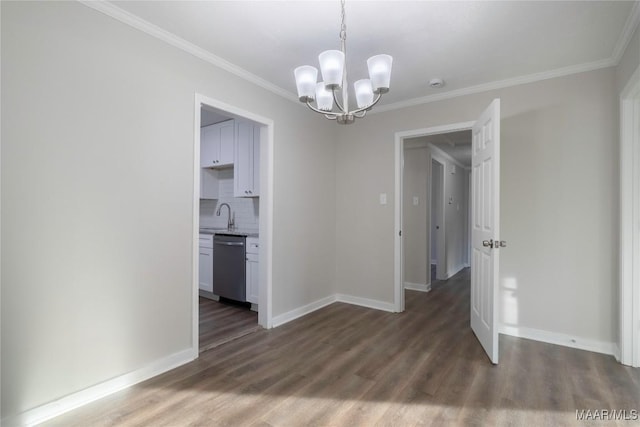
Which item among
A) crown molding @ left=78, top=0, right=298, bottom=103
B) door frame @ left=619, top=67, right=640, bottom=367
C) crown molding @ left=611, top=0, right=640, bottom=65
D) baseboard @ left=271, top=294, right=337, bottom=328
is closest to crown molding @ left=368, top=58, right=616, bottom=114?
crown molding @ left=611, top=0, right=640, bottom=65

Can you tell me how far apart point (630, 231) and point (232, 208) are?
441 centimetres

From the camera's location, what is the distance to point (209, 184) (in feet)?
16.2

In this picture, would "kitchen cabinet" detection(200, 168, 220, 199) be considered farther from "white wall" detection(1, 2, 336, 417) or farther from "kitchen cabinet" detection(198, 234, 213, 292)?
"white wall" detection(1, 2, 336, 417)

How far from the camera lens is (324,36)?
234cm

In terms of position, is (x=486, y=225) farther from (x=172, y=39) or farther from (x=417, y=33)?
(x=172, y=39)

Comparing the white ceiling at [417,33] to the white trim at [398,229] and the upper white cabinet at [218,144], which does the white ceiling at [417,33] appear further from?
the upper white cabinet at [218,144]

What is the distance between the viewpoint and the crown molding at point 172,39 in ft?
6.66

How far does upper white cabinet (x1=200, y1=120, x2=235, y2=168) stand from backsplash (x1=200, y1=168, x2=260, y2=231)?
0.36 meters

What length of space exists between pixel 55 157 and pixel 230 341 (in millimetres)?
1967

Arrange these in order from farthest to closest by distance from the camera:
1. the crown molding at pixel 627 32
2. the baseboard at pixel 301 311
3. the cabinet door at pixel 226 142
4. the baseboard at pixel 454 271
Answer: the baseboard at pixel 454 271 < the cabinet door at pixel 226 142 < the baseboard at pixel 301 311 < the crown molding at pixel 627 32

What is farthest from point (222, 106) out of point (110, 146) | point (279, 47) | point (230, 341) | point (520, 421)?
point (520, 421)

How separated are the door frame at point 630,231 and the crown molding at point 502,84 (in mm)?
395

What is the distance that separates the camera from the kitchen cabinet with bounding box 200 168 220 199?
488cm

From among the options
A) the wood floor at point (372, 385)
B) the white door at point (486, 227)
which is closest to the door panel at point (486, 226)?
the white door at point (486, 227)
